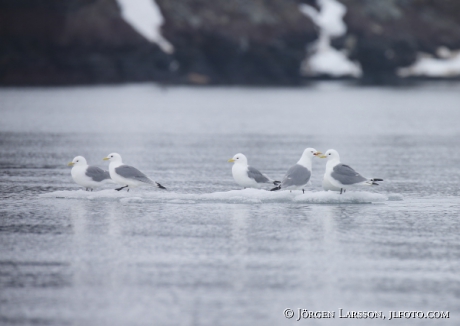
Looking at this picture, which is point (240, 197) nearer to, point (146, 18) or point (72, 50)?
point (72, 50)

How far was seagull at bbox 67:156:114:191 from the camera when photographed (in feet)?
56.0

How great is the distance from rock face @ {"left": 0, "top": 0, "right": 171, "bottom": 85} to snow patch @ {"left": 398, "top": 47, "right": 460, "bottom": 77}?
3384cm

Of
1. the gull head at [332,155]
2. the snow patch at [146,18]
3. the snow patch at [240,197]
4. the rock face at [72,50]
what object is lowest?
the snow patch at [240,197]

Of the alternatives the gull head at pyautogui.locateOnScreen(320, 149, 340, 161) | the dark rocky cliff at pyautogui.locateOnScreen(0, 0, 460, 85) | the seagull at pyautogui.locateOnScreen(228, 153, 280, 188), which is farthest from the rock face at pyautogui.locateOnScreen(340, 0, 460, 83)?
the gull head at pyautogui.locateOnScreen(320, 149, 340, 161)

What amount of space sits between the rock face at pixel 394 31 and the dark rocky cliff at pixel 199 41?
0.46 ft

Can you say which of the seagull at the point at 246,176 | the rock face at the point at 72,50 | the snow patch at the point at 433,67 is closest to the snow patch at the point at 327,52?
the snow patch at the point at 433,67

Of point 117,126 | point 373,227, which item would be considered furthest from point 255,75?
point 373,227

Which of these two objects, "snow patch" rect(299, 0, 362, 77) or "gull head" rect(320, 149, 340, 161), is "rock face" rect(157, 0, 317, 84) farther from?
"gull head" rect(320, 149, 340, 161)

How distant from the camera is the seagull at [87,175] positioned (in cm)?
1706

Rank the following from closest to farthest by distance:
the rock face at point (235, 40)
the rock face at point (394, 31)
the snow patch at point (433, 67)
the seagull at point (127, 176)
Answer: the seagull at point (127, 176), the rock face at point (235, 40), the rock face at point (394, 31), the snow patch at point (433, 67)

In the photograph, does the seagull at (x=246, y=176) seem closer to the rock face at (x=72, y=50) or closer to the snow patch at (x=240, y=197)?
the snow patch at (x=240, y=197)

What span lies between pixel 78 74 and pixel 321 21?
37.2 meters

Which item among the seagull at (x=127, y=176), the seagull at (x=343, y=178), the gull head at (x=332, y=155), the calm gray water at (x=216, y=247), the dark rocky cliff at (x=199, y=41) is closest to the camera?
the calm gray water at (x=216, y=247)

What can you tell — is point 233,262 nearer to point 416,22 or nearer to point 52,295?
point 52,295
